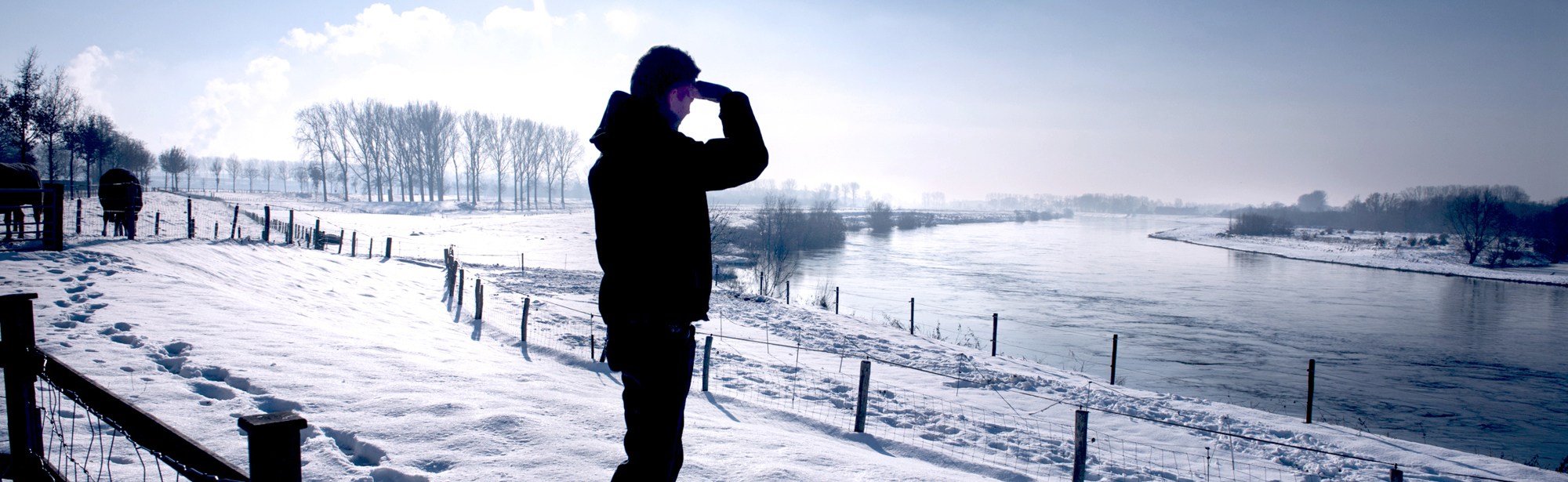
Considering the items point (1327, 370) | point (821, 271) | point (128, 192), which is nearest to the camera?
point (1327, 370)

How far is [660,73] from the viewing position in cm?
181

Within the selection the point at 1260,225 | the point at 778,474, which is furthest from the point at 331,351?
the point at 1260,225

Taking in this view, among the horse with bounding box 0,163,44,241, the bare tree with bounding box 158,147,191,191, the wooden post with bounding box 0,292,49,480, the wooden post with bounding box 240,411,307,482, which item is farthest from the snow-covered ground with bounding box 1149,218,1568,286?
the bare tree with bounding box 158,147,191,191

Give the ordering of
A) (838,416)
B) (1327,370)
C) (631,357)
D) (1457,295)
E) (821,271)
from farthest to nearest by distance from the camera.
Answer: (821,271) → (1457,295) → (1327,370) → (838,416) → (631,357)

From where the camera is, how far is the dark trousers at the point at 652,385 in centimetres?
173

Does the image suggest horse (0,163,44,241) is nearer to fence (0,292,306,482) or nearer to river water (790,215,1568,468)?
fence (0,292,306,482)

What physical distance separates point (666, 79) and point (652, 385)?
34.0 inches

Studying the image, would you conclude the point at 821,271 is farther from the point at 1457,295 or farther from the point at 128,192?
the point at 1457,295

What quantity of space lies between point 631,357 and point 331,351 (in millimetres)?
6111

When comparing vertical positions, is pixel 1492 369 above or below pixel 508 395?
below

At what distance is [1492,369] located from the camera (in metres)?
15.4

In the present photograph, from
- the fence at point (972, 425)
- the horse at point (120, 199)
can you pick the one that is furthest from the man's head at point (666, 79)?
the horse at point (120, 199)

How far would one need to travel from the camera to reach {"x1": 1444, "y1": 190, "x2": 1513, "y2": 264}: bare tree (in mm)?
42438

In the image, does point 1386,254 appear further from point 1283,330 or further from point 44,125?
point 44,125
